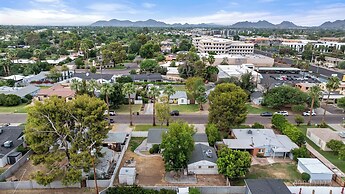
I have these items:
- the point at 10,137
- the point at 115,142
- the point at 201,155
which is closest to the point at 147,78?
the point at 115,142

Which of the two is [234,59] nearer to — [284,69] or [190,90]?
[284,69]

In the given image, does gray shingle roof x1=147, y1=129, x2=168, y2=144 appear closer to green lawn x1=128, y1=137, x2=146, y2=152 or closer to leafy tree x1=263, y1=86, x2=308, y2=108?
green lawn x1=128, y1=137, x2=146, y2=152

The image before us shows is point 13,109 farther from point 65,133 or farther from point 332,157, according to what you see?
point 332,157

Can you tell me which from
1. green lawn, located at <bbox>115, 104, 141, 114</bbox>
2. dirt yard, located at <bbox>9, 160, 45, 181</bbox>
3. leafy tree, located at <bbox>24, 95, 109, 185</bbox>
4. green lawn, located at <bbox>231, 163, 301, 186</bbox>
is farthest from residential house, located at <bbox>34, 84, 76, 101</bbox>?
green lawn, located at <bbox>231, 163, 301, 186</bbox>

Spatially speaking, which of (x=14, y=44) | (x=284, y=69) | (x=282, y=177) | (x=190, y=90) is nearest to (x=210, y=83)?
(x=190, y=90)

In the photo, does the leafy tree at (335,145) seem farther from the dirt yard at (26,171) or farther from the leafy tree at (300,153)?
the dirt yard at (26,171)
